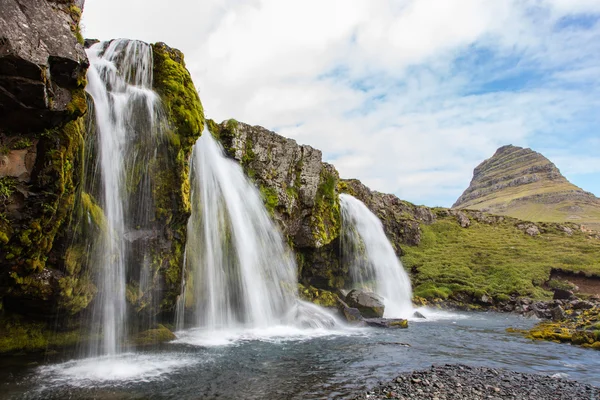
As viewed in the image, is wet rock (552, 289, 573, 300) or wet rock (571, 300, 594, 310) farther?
wet rock (552, 289, 573, 300)

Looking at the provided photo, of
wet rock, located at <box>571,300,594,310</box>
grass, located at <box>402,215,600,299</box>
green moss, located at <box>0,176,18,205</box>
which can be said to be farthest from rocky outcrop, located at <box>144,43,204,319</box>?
wet rock, located at <box>571,300,594,310</box>

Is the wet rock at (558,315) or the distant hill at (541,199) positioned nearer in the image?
the wet rock at (558,315)

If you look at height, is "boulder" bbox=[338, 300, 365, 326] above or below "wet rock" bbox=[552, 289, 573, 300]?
above

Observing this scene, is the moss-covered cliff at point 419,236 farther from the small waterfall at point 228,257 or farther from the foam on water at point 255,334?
the foam on water at point 255,334

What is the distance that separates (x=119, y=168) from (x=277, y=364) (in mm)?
9983

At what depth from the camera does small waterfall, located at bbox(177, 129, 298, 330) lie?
67.4 ft

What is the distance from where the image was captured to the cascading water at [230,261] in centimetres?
2055

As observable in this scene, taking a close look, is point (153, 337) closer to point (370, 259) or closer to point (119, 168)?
point (119, 168)

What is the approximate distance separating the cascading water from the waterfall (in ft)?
16.6

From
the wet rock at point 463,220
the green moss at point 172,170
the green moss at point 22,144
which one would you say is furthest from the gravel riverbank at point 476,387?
the wet rock at point 463,220

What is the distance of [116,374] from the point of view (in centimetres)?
1133

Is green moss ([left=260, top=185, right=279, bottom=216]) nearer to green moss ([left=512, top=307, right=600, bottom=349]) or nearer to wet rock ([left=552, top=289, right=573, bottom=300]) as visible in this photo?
green moss ([left=512, top=307, right=600, bottom=349])

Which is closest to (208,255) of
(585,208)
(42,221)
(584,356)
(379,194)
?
(42,221)

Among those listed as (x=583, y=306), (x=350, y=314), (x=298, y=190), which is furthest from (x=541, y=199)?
(x=350, y=314)
